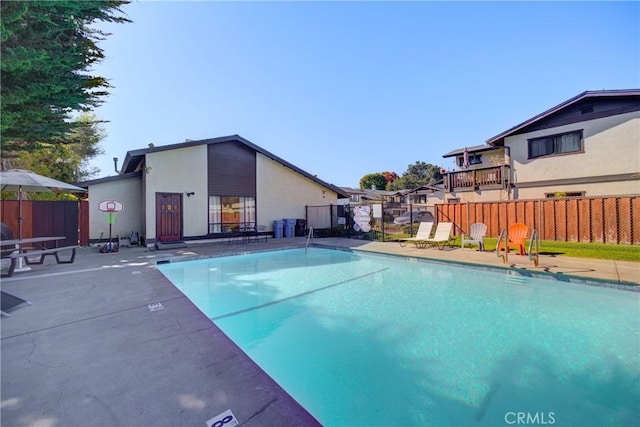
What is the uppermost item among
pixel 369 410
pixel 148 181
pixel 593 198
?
pixel 148 181

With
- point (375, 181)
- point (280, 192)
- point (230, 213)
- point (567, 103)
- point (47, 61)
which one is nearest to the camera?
point (47, 61)

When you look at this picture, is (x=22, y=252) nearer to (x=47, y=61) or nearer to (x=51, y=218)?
(x=51, y=218)

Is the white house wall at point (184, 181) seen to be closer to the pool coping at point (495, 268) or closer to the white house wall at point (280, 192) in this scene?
the white house wall at point (280, 192)

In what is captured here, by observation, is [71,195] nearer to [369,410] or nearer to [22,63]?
[22,63]

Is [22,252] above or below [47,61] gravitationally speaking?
below

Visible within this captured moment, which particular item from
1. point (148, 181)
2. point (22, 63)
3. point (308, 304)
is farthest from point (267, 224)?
point (22, 63)

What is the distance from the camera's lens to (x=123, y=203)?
38.2 feet

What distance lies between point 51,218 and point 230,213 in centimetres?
633

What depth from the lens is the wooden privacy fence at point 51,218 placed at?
909 centimetres

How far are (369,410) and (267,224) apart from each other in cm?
1202

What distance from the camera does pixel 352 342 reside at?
3633 mm

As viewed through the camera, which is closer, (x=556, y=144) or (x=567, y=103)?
(x=567, y=103)

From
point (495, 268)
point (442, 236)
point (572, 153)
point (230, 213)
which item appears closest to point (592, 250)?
point (495, 268)

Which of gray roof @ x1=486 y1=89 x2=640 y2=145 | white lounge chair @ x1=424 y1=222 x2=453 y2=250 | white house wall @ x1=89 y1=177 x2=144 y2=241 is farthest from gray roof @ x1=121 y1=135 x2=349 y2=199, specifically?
gray roof @ x1=486 y1=89 x2=640 y2=145
